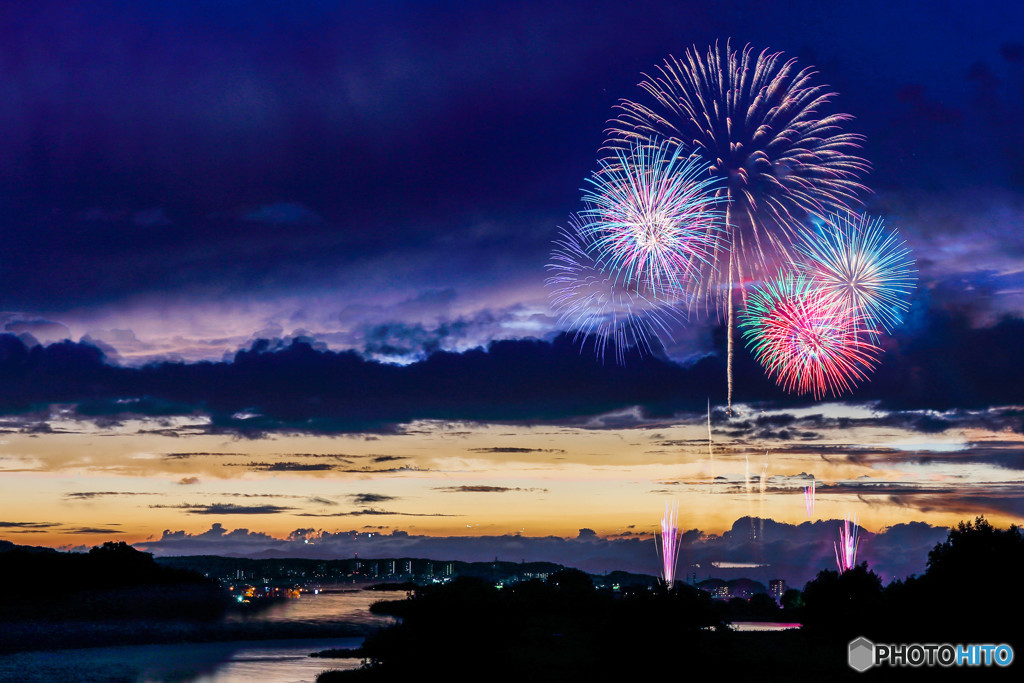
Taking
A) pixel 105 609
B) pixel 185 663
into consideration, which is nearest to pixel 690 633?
pixel 185 663

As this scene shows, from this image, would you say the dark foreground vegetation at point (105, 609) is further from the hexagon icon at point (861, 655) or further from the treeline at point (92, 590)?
the hexagon icon at point (861, 655)

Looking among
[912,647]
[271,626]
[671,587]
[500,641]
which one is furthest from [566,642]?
[271,626]

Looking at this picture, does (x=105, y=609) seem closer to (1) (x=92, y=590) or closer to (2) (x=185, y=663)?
(1) (x=92, y=590)

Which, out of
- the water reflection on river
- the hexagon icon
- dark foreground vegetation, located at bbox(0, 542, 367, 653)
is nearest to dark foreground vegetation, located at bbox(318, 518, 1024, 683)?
the hexagon icon

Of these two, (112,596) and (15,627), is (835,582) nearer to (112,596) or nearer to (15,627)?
(15,627)

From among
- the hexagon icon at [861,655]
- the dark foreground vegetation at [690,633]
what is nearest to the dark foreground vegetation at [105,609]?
the dark foreground vegetation at [690,633]

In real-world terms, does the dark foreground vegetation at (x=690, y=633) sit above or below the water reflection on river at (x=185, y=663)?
above

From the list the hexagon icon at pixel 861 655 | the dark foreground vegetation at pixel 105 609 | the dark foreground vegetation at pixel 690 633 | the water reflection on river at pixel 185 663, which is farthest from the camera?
the dark foreground vegetation at pixel 105 609
